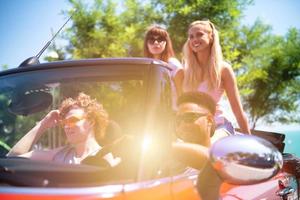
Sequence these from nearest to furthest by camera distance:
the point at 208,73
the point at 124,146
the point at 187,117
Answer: the point at 124,146, the point at 187,117, the point at 208,73

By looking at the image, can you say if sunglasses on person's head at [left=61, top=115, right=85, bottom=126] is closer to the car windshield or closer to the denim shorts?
the car windshield

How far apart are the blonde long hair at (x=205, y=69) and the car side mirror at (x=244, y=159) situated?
187cm

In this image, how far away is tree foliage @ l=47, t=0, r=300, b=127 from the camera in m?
20.5

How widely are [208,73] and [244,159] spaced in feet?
6.52

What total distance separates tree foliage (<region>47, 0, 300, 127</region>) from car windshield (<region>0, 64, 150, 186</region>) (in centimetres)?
1777

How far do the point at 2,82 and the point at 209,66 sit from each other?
1.62m

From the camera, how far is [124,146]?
1898 mm

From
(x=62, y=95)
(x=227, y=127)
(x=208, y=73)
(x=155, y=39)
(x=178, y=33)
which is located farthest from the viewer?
(x=178, y=33)

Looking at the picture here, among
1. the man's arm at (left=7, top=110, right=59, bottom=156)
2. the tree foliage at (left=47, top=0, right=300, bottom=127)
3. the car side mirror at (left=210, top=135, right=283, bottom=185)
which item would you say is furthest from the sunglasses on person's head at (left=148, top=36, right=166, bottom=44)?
the tree foliage at (left=47, top=0, right=300, bottom=127)

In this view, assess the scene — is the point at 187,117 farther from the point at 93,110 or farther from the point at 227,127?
the point at 227,127

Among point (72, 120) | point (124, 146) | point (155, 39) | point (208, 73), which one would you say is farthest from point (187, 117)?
point (155, 39)

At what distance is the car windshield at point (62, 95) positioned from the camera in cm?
217

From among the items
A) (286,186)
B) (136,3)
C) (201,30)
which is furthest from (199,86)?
(136,3)

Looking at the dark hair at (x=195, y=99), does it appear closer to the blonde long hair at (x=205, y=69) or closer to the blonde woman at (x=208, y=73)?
the blonde woman at (x=208, y=73)
